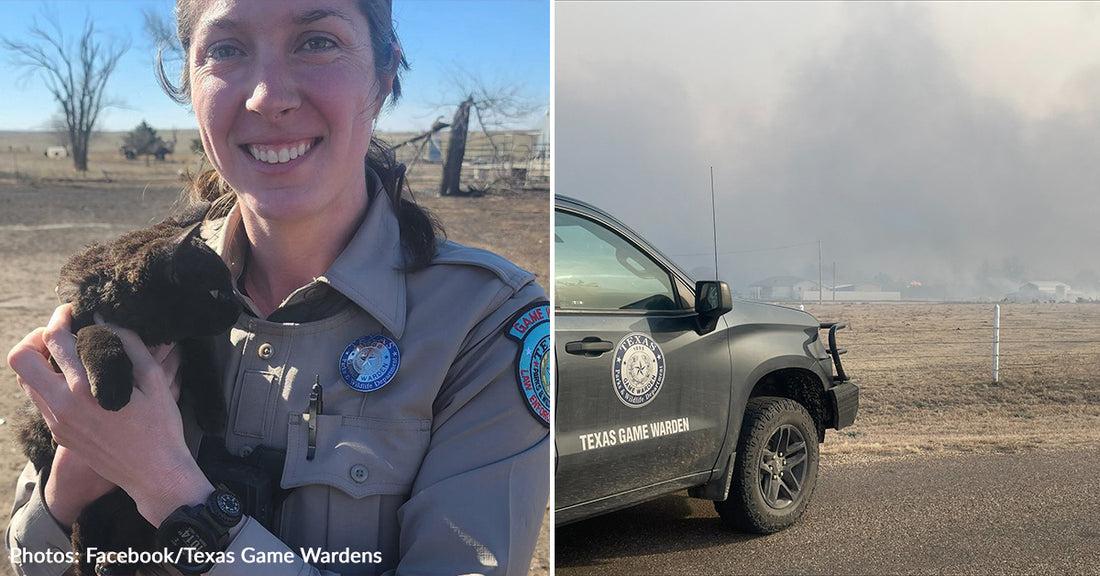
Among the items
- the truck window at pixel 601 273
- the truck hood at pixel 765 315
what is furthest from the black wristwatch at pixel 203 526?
the truck hood at pixel 765 315

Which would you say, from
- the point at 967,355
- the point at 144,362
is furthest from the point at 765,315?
the point at 967,355

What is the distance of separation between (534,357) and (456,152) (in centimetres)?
75

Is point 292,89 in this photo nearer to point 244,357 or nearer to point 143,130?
point 143,130

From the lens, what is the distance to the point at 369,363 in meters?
2.12

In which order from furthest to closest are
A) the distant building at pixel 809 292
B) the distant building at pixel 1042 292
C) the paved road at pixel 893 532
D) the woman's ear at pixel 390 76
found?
the distant building at pixel 1042 292
the distant building at pixel 809 292
the paved road at pixel 893 532
the woman's ear at pixel 390 76

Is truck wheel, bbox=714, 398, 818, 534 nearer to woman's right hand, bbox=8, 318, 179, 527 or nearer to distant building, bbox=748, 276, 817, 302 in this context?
distant building, bbox=748, 276, 817, 302

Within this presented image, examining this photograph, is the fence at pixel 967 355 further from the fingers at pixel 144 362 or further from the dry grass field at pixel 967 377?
the fingers at pixel 144 362

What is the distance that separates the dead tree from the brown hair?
0.66ft

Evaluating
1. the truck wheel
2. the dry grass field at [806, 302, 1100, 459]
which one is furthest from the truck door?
the dry grass field at [806, 302, 1100, 459]

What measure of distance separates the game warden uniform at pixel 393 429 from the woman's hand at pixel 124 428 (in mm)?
84

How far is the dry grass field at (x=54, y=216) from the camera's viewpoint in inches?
86.0

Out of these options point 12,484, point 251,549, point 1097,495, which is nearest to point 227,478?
point 251,549

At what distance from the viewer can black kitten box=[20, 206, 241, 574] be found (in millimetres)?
2057

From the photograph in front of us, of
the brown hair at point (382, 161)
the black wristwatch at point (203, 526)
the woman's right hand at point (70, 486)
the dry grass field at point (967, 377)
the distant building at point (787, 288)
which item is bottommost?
the dry grass field at point (967, 377)
